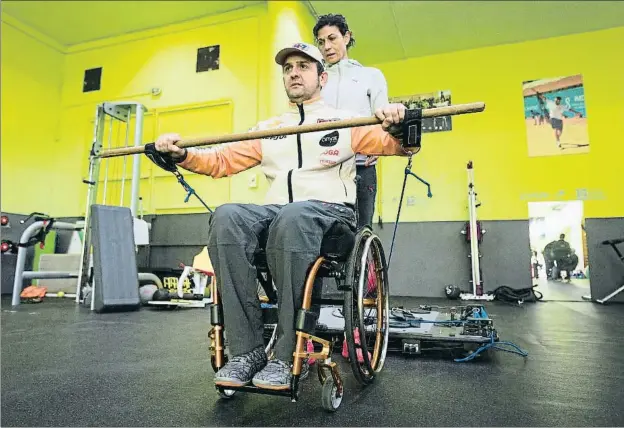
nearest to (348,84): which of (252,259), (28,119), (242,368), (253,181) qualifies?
(252,259)

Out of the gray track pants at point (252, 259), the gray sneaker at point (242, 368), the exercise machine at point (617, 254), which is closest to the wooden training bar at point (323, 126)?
the gray track pants at point (252, 259)

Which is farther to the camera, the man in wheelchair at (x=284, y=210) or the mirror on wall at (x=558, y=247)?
the mirror on wall at (x=558, y=247)

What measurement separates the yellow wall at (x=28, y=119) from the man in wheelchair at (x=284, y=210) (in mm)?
4648

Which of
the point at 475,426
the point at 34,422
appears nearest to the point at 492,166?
the point at 475,426

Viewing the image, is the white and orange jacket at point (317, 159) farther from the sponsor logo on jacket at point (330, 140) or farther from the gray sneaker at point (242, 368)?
the gray sneaker at point (242, 368)

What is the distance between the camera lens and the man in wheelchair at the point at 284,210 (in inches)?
42.1

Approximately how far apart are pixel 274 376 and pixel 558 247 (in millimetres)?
4331

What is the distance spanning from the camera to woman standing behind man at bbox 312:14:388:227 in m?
1.86

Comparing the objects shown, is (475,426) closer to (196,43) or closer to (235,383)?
(235,383)

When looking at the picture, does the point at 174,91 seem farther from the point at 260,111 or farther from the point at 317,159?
the point at 317,159

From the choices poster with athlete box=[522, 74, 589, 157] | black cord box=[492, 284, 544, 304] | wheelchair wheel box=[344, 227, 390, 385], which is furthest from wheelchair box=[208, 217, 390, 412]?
poster with athlete box=[522, 74, 589, 157]

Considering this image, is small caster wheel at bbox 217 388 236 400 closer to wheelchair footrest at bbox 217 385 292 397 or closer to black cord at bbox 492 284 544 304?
wheelchair footrest at bbox 217 385 292 397

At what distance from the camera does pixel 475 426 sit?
38.1 inches

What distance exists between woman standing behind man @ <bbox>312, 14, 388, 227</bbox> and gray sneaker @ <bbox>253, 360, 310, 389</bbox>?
928mm
